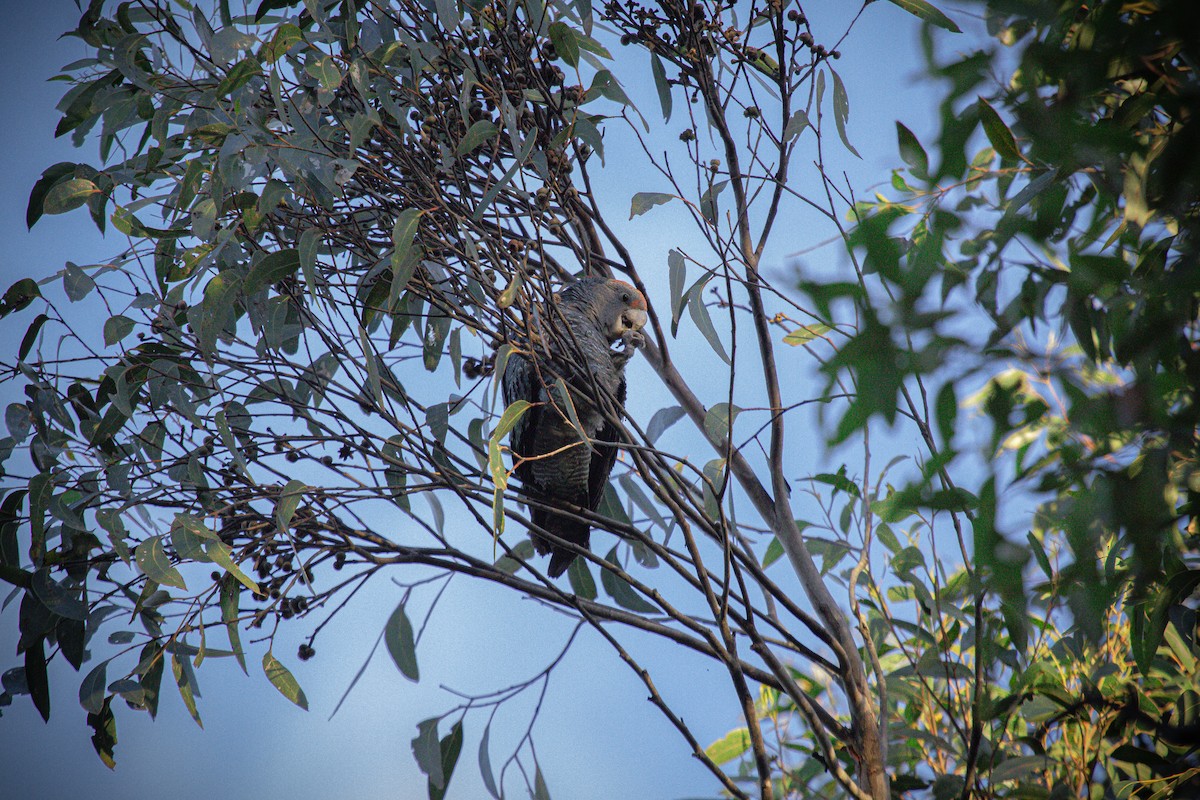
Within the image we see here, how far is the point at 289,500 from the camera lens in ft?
3.97

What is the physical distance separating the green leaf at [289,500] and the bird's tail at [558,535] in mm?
776

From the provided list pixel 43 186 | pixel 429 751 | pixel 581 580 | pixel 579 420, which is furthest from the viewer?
pixel 579 420

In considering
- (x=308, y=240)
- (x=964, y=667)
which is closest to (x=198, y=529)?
(x=308, y=240)

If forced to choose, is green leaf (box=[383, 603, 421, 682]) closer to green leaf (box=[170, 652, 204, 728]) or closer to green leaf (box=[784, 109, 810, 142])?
green leaf (box=[170, 652, 204, 728])

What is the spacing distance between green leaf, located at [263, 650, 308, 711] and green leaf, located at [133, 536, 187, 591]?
8.6 inches

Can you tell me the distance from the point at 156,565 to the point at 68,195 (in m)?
0.74

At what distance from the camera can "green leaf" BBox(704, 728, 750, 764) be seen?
1.88 metres

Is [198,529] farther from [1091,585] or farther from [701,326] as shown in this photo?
[1091,585]

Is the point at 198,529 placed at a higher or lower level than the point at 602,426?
lower

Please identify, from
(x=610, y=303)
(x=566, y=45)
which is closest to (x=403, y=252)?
(x=566, y=45)

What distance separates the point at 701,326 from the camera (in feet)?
4.65

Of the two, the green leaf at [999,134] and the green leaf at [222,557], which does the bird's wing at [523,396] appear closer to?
the green leaf at [222,557]

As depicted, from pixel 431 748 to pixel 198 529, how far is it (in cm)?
58

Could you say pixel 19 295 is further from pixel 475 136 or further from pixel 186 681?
pixel 475 136
